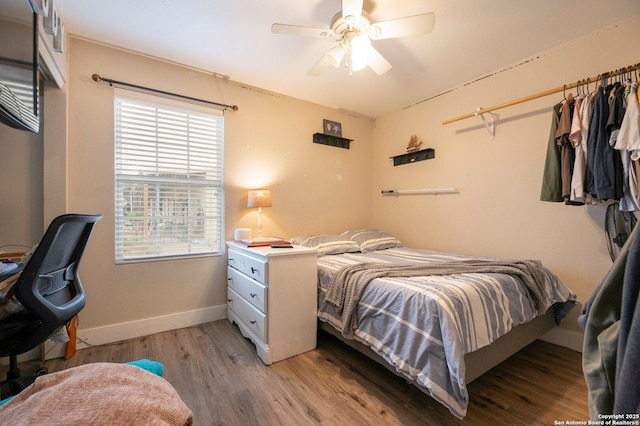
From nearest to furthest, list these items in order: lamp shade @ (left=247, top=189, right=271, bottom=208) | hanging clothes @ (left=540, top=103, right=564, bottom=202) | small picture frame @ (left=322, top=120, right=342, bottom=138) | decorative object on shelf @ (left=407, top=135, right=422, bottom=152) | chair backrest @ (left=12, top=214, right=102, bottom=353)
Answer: chair backrest @ (left=12, top=214, right=102, bottom=353) < hanging clothes @ (left=540, top=103, right=564, bottom=202) < lamp shade @ (left=247, top=189, right=271, bottom=208) < decorative object on shelf @ (left=407, top=135, right=422, bottom=152) < small picture frame @ (left=322, top=120, right=342, bottom=138)

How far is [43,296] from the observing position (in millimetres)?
1342

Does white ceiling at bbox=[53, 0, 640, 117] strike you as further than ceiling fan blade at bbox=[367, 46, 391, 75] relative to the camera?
No

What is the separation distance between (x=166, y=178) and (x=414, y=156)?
282 centimetres

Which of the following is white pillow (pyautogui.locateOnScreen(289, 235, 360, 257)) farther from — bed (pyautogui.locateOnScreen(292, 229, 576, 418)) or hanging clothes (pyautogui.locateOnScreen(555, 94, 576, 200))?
hanging clothes (pyautogui.locateOnScreen(555, 94, 576, 200))

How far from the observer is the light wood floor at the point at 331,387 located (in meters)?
1.48

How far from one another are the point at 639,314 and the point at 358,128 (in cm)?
373

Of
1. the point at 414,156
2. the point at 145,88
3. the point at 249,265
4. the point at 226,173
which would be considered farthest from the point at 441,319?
the point at 145,88

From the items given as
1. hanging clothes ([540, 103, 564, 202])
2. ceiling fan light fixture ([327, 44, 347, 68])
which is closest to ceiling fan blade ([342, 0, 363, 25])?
ceiling fan light fixture ([327, 44, 347, 68])

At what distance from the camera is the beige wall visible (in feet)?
7.22

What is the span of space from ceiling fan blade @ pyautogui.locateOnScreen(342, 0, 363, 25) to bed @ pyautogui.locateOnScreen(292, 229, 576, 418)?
1688 mm

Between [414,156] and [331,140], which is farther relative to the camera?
[331,140]

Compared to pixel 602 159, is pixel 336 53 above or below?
above

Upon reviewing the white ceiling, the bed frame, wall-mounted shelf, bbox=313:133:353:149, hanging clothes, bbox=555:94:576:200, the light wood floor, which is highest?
the white ceiling

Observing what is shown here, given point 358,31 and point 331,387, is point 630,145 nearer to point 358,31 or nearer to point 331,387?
point 358,31
